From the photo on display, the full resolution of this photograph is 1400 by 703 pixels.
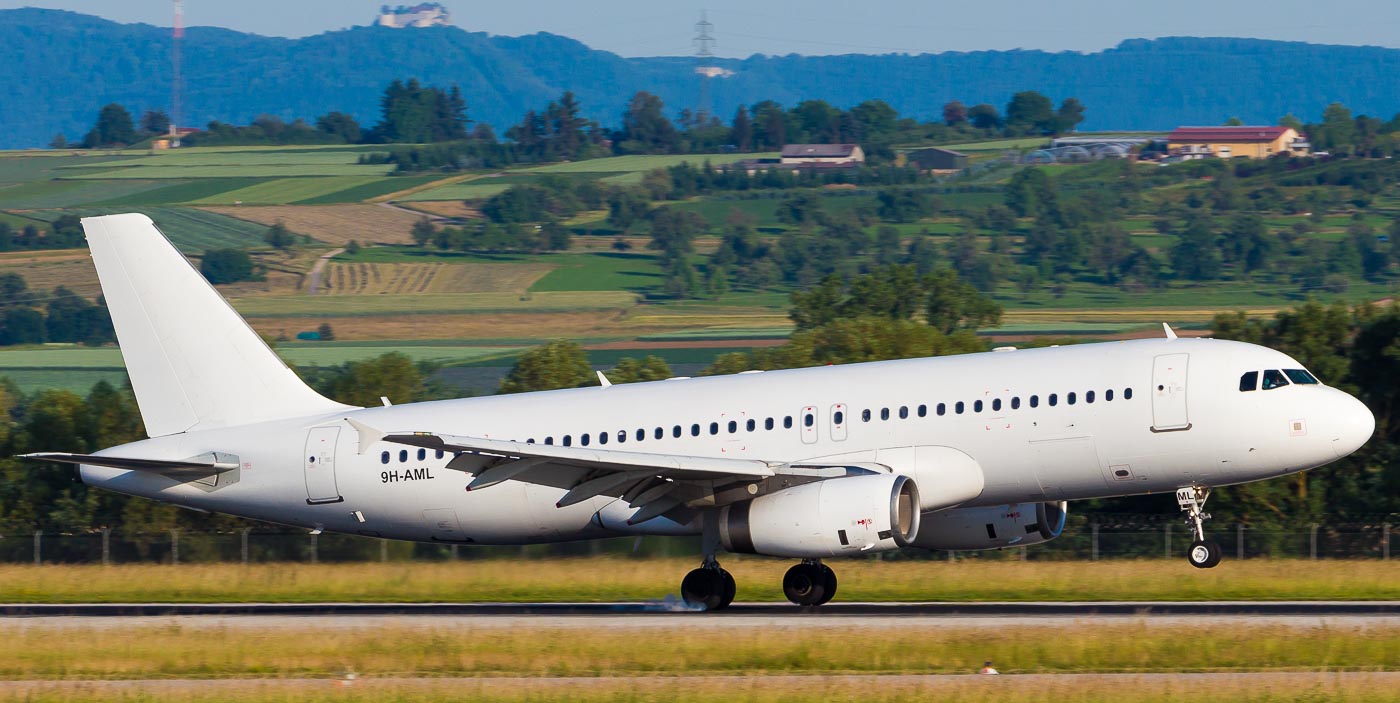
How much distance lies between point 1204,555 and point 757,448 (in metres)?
7.93

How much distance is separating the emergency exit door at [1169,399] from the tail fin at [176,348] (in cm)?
1662

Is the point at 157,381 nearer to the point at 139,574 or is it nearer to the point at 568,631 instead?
the point at 139,574

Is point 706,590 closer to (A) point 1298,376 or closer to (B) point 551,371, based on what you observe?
(A) point 1298,376

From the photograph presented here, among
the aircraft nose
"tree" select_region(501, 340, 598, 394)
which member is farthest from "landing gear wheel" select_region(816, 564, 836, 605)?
"tree" select_region(501, 340, 598, 394)

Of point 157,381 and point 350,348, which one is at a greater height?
point 157,381

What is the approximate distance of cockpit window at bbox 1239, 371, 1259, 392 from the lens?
30766 mm

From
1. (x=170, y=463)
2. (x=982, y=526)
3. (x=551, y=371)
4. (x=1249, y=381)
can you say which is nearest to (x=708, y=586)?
(x=982, y=526)

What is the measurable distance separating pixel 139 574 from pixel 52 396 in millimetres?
49861

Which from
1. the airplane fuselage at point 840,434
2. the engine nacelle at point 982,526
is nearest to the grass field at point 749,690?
the airplane fuselage at point 840,434

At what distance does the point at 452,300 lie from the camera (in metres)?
191

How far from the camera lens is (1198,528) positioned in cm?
3131

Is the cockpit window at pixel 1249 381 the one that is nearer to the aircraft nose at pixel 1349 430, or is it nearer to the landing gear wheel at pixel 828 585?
the aircraft nose at pixel 1349 430

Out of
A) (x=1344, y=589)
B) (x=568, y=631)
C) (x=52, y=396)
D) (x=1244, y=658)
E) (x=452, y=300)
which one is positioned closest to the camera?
(x=1244, y=658)

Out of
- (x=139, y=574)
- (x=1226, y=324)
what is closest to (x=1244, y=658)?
(x=139, y=574)
